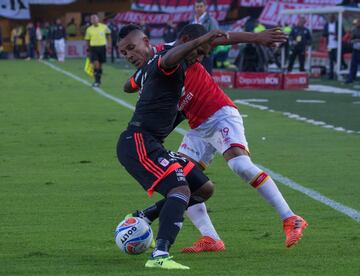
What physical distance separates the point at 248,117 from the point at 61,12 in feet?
151

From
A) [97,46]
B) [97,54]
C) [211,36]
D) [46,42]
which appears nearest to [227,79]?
[97,54]

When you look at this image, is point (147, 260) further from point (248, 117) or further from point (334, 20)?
point (334, 20)

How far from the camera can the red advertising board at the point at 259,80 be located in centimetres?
3014

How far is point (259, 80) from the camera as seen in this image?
30250 mm

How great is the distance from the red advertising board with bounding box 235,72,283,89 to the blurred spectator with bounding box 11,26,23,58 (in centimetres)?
3047

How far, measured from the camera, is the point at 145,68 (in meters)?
7.80

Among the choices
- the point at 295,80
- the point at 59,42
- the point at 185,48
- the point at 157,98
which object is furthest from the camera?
the point at 59,42

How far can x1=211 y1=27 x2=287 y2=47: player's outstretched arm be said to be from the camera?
7.50 m

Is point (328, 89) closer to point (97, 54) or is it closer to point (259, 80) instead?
point (259, 80)

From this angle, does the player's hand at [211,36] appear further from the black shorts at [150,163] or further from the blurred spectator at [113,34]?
the blurred spectator at [113,34]

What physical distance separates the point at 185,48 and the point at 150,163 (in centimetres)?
89

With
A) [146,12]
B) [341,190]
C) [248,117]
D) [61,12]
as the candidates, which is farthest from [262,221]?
[61,12]

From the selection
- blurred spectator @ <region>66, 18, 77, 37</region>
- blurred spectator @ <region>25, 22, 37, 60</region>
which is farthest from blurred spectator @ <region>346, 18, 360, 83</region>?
blurred spectator @ <region>66, 18, 77, 37</region>

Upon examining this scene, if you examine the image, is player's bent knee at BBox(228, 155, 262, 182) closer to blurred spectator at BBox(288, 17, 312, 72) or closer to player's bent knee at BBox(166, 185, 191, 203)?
player's bent knee at BBox(166, 185, 191, 203)
